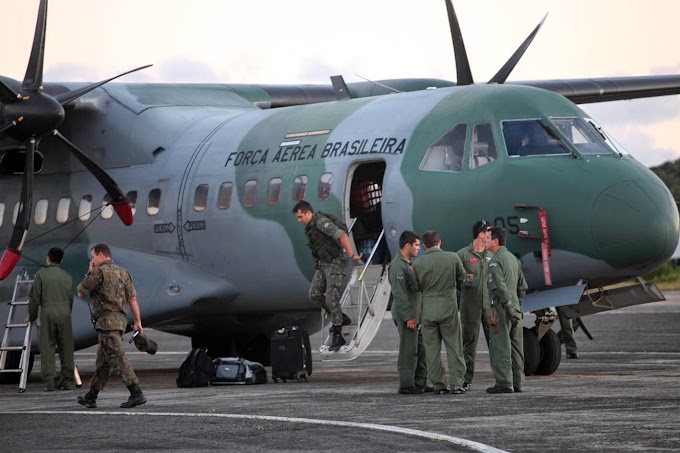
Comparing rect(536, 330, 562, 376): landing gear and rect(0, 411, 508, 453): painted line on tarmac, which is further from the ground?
rect(536, 330, 562, 376): landing gear

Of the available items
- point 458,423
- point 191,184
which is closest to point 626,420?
point 458,423

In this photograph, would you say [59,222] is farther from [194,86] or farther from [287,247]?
[287,247]

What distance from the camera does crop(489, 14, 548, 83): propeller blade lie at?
64.6ft

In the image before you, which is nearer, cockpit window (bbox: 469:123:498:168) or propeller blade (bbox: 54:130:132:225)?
cockpit window (bbox: 469:123:498:168)

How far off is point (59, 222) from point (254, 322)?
373 cm

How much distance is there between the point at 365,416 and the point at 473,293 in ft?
11.0

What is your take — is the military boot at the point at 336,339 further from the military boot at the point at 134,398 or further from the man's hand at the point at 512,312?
the military boot at the point at 134,398

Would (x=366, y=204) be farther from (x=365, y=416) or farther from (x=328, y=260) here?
(x=365, y=416)

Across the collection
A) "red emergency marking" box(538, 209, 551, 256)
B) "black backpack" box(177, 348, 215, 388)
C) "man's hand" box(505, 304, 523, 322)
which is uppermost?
"red emergency marking" box(538, 209, 551, 256)

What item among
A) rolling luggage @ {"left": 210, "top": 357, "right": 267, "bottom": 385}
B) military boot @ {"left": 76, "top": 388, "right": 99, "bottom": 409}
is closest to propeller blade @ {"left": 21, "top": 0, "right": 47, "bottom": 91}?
rolling luggage @ {"left": 210, "top": 357, "right": 267, "bottom": 385}

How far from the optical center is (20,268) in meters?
21.0

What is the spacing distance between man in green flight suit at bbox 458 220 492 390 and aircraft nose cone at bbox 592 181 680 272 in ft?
4.74

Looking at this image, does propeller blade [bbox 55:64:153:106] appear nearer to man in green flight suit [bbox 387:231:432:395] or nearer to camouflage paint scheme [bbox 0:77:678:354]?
camouflage paint scheme [bbox 0:77:678:354]

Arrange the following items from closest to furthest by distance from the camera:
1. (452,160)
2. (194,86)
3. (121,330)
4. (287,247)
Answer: (121,330) < (452,160) < (287,247) < (194,86)
